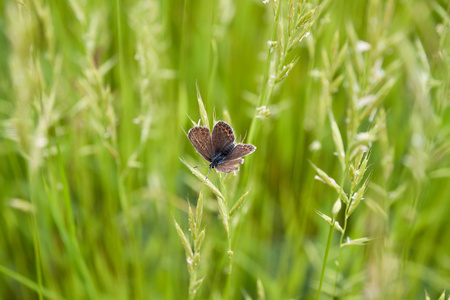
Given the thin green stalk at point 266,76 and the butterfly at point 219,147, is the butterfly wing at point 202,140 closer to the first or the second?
the butterfly at point 219,147

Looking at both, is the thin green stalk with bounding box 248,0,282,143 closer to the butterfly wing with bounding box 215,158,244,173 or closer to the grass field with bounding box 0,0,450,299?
the grass field with bounding box 0,0,450,299

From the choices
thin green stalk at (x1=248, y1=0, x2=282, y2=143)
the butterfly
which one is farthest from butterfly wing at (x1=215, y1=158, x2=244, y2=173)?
thin green stalk at (x1=248, y1=0, x2=282, y2=143)

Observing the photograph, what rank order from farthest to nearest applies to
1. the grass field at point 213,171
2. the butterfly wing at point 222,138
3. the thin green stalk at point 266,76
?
the grass field at point 213,171
the butterfly wing at point 222,138
the thin green stalk at point 266,76

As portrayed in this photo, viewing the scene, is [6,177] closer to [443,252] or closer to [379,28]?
[379,28]

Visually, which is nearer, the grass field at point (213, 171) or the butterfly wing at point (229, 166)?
the butterfly wing at point (229, 166)

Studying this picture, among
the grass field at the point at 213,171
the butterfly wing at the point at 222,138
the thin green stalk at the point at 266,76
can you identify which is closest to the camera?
the thin green stalk at the point at 266,76

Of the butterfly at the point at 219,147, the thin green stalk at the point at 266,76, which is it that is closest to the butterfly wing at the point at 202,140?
the butterfly at the point at 219,147
